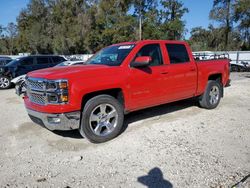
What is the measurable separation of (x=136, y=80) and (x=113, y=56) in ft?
2.64

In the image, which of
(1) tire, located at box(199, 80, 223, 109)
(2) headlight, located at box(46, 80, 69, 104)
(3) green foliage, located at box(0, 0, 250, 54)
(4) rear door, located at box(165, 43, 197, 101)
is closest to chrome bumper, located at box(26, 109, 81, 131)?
(2) headlight, located at box(46, 80, 69, 104)

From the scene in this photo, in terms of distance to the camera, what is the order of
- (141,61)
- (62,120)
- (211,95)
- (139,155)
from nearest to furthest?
(139,155)
(62,120)
(141,61)
(211,95)

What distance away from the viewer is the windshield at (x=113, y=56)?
4.97 metres

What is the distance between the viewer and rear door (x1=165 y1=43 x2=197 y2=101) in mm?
5547

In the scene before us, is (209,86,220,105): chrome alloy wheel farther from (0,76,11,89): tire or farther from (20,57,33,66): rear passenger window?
(0,76,11,89): tire

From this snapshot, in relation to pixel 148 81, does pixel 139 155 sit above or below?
below

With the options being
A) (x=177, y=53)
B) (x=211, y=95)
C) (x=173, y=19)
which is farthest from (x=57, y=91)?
(x=173, y=19)

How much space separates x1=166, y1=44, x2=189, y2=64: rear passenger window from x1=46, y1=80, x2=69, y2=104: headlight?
2658 millimetres

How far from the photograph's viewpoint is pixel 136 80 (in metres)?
4.86

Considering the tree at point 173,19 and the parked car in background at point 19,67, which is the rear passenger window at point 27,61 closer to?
the parked car in background at point 19,67

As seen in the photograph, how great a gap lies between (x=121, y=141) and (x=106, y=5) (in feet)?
142

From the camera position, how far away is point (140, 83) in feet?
16.2

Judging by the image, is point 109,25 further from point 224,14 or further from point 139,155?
point 139,155

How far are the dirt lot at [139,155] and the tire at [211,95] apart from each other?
2.09 feet
